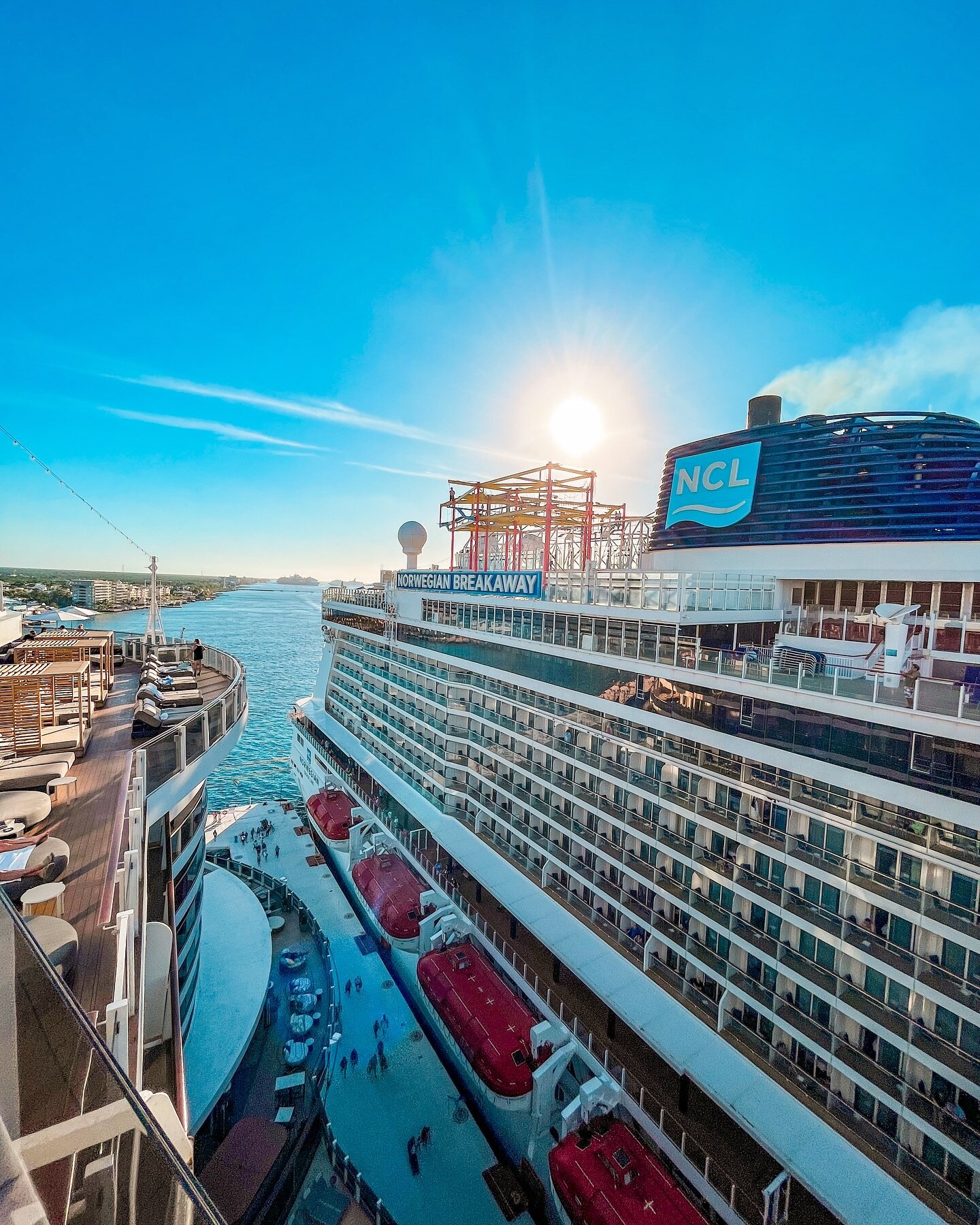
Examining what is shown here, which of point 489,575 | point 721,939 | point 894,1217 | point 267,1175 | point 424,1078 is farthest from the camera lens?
point 489,575

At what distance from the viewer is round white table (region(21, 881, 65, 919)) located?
19.7ft

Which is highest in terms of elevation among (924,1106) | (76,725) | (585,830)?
(76,725)

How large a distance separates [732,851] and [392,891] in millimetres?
12902

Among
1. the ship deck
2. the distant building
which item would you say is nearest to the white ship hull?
the ship deck

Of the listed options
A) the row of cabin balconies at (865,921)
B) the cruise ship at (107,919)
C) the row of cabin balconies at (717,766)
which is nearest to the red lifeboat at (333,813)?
the cruise ship at (107,919)

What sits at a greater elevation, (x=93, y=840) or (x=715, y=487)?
(x=715, y=487)

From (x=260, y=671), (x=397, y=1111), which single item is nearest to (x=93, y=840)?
(x=397, y=1111)

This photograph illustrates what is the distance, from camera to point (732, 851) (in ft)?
39.6

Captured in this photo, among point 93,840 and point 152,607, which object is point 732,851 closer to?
point 93,840

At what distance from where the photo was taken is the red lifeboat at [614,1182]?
10.2m

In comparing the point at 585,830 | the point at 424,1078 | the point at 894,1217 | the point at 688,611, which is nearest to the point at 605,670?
the point at 688,611

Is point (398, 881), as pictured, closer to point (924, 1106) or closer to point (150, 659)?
point (150, 659)

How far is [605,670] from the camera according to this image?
49.4 ft

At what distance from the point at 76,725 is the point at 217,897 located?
10651 mm
